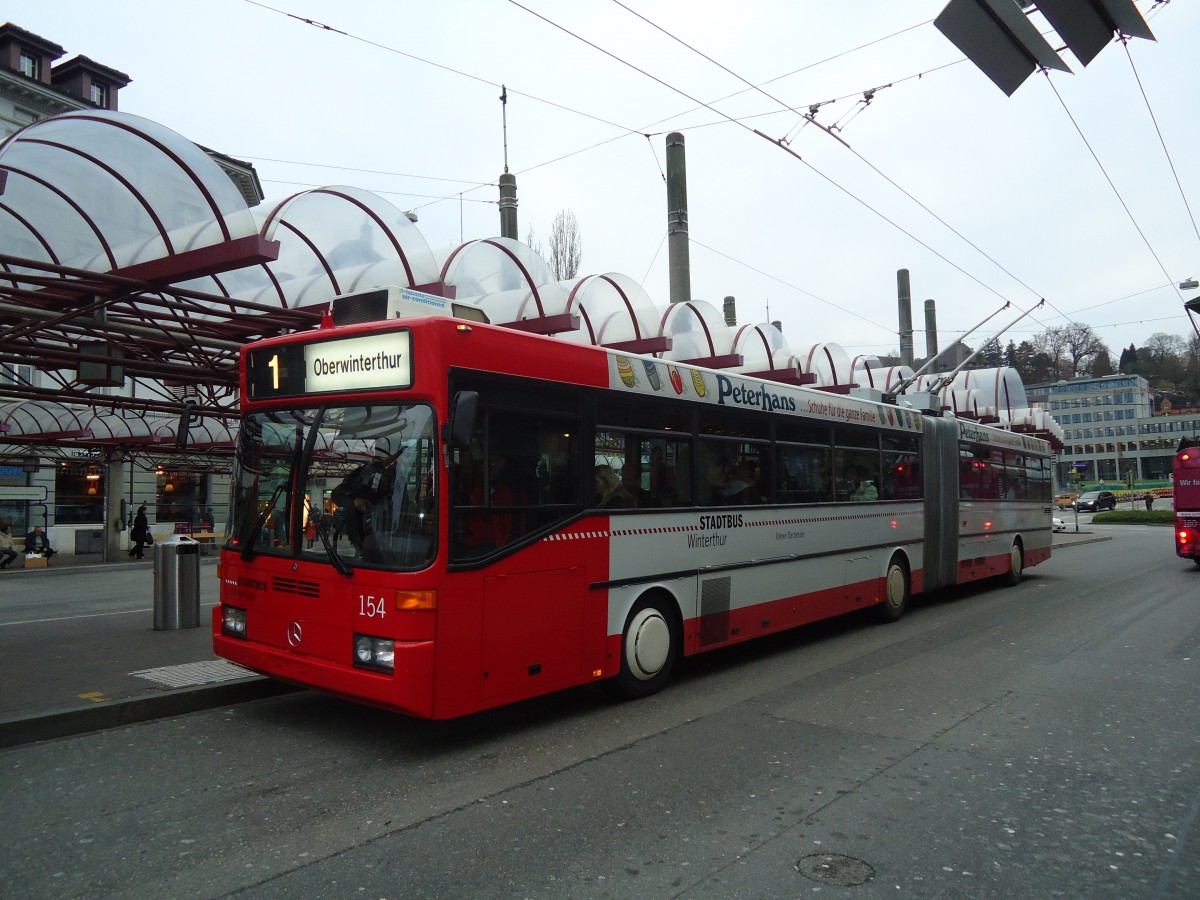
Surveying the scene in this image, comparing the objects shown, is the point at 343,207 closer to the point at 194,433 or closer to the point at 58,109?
the point at 194,433

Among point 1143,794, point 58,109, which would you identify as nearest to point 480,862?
point 1143,794

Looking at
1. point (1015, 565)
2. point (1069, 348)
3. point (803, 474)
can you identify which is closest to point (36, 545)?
point (803, 474)

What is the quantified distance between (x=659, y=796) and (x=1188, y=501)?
63.5ft

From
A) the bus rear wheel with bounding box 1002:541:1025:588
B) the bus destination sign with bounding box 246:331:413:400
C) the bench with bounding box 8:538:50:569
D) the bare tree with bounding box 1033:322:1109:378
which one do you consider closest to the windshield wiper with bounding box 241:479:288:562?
the bus destination sign with bounding box 246:331:413:400

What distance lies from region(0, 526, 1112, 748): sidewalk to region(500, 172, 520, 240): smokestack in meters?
12.8

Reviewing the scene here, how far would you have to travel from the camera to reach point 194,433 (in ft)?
94.3

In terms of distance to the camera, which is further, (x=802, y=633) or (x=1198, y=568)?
(x=1198, y=568)

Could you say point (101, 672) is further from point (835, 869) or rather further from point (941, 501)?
point (941, 501)

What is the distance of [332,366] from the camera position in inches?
253

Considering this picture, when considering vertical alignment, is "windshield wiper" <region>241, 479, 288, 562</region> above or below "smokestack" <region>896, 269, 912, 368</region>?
below

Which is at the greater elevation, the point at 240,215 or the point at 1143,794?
the point at 240,215

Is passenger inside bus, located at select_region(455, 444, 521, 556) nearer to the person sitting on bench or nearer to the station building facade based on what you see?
the person sitting on bench

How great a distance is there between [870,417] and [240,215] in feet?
27.3

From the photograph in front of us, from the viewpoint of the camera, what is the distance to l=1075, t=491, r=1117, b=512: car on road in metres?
64.1
